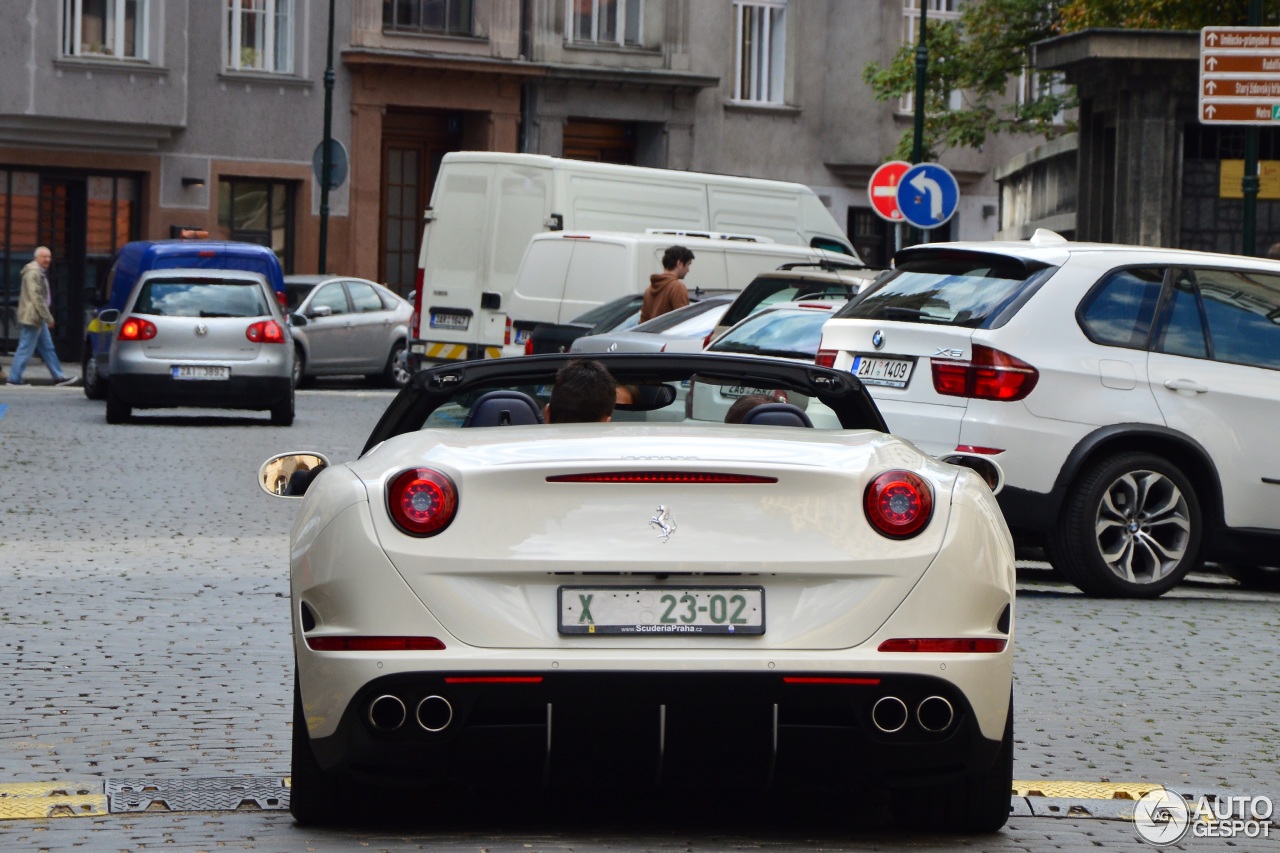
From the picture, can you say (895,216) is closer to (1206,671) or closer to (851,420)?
(1206,671)

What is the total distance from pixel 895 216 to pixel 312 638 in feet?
75.4

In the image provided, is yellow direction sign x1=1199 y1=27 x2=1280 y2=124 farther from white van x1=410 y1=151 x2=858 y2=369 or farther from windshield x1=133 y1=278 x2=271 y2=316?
white van x1=410 y1=151 x2=858 y2=369

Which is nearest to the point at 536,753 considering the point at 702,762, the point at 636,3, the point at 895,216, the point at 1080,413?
the point at 702,762

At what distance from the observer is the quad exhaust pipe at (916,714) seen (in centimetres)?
545

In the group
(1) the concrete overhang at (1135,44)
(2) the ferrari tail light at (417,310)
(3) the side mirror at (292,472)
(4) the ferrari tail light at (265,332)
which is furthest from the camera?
(2) the ferrari tail light at (417,310)

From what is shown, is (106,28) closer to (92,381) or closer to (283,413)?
(92,381)

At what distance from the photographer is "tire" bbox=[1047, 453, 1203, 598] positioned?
11.6 m

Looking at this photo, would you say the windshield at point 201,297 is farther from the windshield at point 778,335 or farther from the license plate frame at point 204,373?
the windshield at point 778,335

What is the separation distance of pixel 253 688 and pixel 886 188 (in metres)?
21.6

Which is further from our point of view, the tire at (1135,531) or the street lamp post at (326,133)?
the street lamp post at (326,133)

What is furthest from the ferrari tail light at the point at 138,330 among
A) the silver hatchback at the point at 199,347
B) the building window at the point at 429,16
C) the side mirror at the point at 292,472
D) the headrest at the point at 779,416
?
the building window at the point at 429,16

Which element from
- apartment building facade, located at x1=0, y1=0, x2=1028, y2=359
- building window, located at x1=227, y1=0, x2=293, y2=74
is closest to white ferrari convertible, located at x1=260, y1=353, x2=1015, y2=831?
apartment building facade, located at x1=0, y1=0, x2=1028, y2=359

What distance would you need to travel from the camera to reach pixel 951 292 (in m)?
11.9

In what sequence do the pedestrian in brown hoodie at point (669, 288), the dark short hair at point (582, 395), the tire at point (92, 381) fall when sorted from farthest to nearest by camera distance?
the tire at point (92, 381), the pedestrian in brown hoodie at point (669, 288), the dark short hair at point (582, 395)
